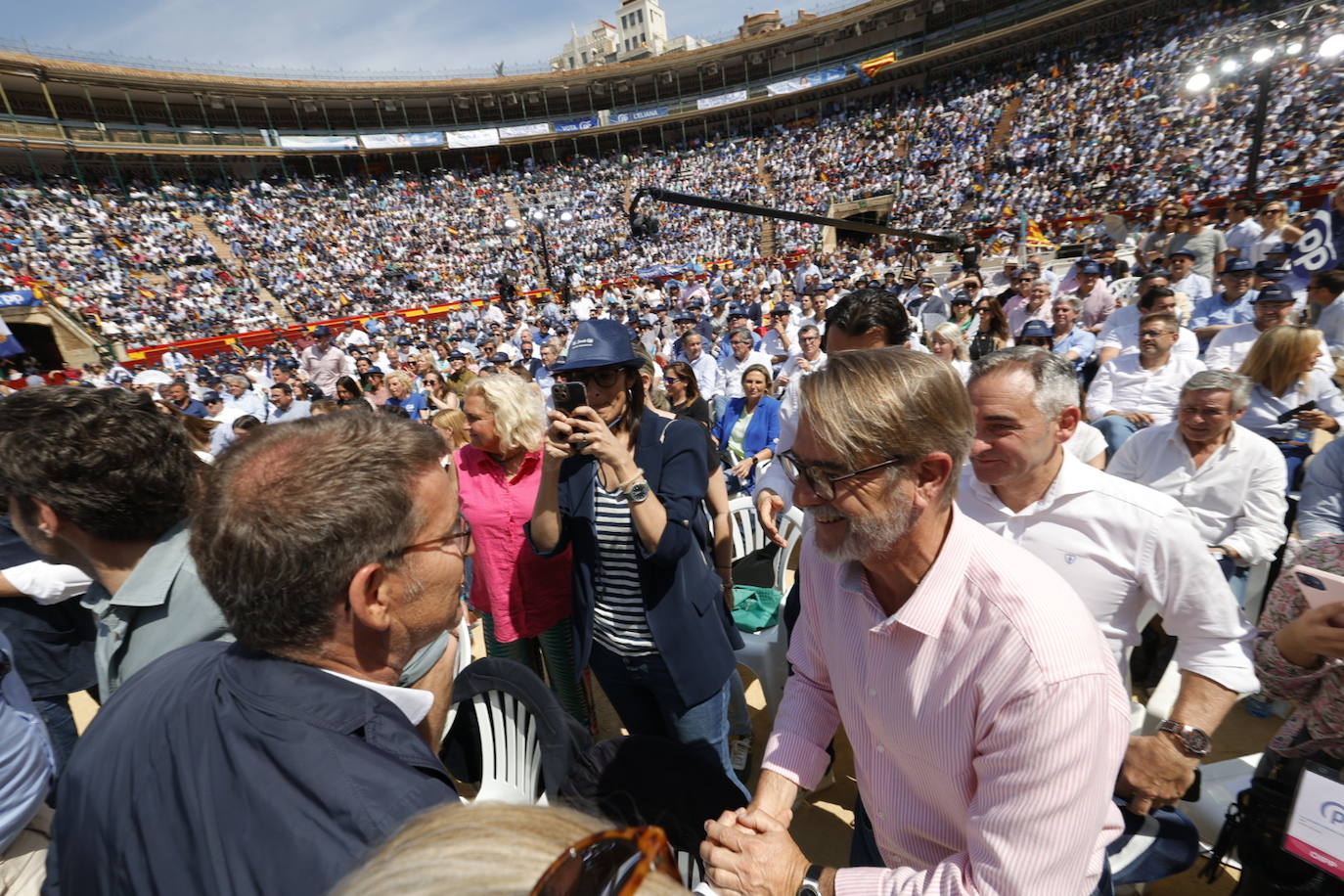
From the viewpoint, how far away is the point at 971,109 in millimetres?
30266

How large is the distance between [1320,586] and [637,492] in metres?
1.81

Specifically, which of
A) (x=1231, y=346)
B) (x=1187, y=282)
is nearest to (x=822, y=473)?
(x=1231, y=346)

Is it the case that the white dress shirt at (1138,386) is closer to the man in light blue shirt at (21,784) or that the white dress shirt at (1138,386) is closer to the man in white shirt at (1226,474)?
the man in white shirt at (1226,474)

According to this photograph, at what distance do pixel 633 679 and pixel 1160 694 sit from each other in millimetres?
2229

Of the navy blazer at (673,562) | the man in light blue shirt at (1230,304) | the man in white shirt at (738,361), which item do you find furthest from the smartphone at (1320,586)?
the man in light blue shirt at (1230,304)

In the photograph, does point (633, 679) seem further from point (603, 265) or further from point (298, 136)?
point (298, 136)

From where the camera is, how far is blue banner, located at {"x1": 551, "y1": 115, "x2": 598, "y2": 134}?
39.2 m

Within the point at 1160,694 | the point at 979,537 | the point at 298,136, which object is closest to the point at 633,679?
the point at 979,537

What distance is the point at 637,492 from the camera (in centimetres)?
204

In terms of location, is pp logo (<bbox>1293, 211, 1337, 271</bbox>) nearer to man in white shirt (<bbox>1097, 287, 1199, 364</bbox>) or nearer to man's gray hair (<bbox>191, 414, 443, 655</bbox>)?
man in white shirt (<bbox>1097, 287, 1199, 364</bbox>)

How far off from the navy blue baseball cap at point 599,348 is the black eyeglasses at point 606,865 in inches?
65.1

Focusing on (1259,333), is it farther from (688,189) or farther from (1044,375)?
(688,189)

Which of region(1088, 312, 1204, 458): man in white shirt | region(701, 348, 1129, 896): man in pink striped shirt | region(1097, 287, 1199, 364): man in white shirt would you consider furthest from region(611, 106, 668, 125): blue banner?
region(701, 348, 1129, 896): man in pink striped shirt

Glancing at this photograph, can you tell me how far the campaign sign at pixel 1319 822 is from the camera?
1.45 metres
